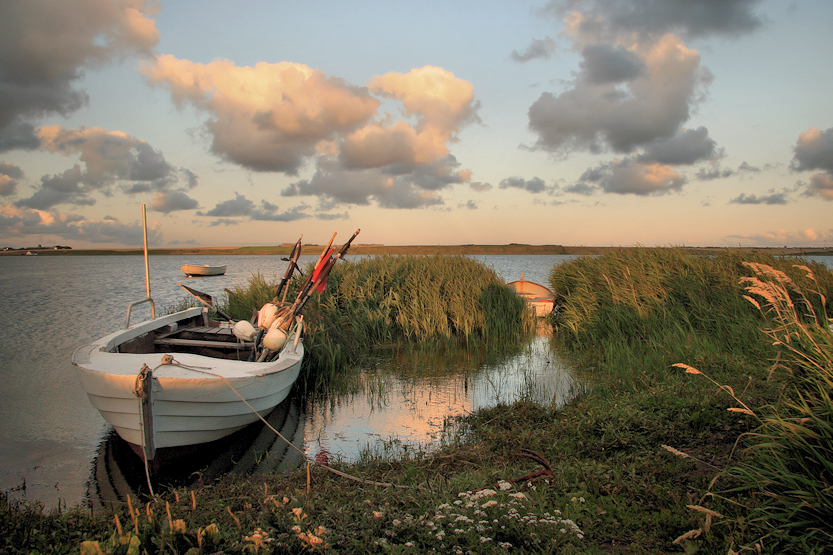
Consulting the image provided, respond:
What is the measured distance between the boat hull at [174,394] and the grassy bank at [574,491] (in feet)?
3.11

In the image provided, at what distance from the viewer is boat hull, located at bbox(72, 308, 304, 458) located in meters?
4.97

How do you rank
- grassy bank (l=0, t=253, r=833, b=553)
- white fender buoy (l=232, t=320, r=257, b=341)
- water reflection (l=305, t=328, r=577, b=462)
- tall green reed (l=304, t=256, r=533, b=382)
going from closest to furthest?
grassy bank (l=0, t=253, r=833, b=553), water reflection (l=305, t=328, r=577, b=462), white fender buoy (l=232, t=320, r=257, b=341), tall green reed (l=304, t=256, r=533, b=382)

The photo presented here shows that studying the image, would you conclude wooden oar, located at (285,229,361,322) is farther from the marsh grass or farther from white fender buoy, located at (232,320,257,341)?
the marsh grass

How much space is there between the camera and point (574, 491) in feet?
12.0

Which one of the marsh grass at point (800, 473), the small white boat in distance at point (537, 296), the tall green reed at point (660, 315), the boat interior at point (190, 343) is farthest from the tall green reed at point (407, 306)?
the marsh grass at point (800, 473)

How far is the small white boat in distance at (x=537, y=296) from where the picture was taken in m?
16.6

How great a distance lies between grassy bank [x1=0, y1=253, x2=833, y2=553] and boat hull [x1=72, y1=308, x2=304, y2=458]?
947 millimetres

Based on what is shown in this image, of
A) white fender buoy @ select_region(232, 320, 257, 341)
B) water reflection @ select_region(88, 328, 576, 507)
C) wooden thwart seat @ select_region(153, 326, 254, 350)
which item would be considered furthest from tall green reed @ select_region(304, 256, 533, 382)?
white fender buoy @ select_region(232, 320, 257, 341)

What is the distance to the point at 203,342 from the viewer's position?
785 centimetres

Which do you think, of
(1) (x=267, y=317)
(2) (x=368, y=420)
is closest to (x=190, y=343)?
(1) (x=267, y=317)

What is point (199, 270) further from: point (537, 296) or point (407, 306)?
point (407, 306)

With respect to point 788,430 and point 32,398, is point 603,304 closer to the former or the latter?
point 788,430

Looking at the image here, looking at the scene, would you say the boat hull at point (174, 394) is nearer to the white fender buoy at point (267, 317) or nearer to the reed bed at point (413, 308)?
the white fender buoy at point (267, 317)

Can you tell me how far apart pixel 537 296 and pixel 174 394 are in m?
15.1
